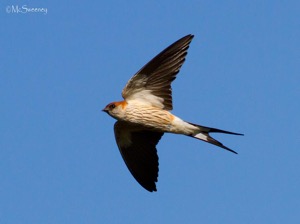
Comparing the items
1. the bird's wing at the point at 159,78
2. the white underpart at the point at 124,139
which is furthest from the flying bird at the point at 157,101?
the white underpart at the point at 124,139

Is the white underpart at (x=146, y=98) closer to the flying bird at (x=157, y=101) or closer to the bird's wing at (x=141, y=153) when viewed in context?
the flying bird at (x=157, y=101)

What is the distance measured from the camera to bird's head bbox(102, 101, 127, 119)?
909 centimetres

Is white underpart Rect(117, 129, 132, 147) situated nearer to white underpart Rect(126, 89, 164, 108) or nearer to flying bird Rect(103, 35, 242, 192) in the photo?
flying bird Rect(103, 35, 242, 192)

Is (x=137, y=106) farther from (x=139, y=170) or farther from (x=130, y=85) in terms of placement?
(x=139, y=170)

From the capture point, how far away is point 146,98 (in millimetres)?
9320

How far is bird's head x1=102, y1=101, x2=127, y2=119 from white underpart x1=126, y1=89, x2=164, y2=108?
20 centimetres

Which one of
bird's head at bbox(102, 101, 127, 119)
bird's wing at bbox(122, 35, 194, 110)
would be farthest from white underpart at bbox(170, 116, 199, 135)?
bird's head at bbox(102, 101, 127, 119)

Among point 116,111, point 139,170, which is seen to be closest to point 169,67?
point 116,111

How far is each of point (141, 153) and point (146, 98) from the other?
0.99 metres

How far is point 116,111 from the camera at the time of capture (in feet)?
29.9

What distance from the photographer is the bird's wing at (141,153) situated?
9906 millimetres

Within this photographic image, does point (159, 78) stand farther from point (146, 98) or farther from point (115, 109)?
point (115, 109)

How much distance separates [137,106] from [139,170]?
1.17 metres

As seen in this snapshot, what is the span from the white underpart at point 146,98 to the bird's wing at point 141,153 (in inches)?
25.8
